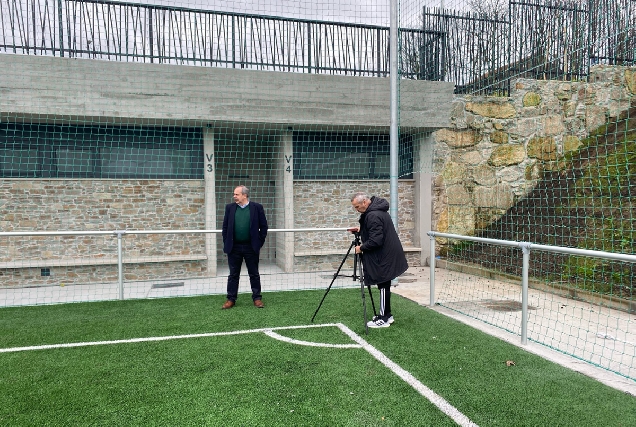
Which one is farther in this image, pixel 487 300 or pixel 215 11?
pixel 215 11

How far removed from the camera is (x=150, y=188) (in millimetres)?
9594

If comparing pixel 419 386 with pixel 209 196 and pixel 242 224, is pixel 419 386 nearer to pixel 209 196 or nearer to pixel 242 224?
pixel 242 224

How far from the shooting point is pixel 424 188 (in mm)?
10875

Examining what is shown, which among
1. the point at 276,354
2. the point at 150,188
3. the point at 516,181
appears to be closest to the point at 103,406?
the point at 276,354

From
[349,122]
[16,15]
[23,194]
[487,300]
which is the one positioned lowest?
[487,300]

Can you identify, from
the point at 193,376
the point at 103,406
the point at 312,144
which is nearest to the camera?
the point at 103,406

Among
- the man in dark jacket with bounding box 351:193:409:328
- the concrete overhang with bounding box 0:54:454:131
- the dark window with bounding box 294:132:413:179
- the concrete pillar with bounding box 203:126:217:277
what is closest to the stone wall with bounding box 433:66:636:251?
the concrete overhang with bounding box 0:54:454:131

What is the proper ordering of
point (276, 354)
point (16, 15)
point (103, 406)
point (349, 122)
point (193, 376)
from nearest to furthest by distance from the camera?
point (103, 406) → point (193, 376) → point (276, 354) → point (16, 15) → point (349, 122)

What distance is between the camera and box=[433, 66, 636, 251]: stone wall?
10.8 meters

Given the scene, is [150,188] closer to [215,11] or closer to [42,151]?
[42,151]

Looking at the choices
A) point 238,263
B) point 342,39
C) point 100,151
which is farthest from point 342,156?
point 100,151

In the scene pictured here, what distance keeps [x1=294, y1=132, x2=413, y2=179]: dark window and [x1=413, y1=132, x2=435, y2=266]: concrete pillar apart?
0.96 ft

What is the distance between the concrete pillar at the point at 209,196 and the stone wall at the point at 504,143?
518 centimetres

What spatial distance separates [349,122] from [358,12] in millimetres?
2197
